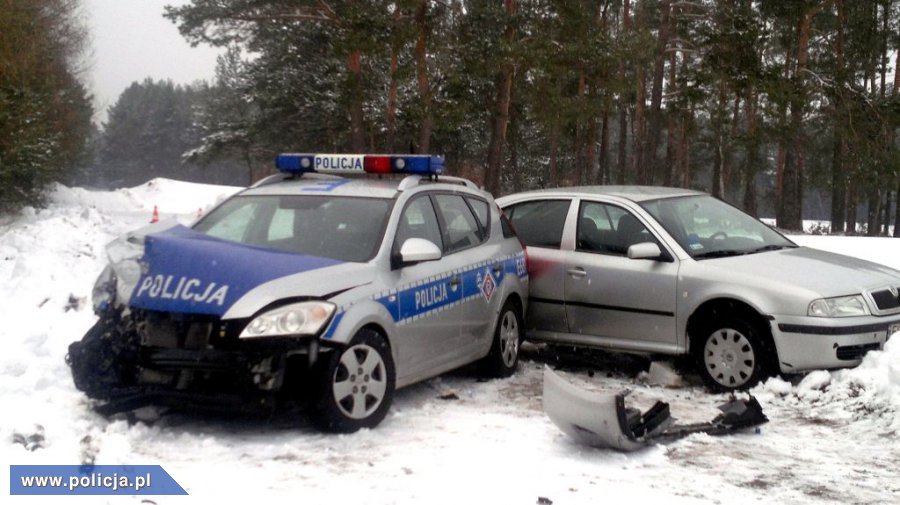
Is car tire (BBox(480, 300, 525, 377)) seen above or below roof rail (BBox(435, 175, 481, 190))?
below

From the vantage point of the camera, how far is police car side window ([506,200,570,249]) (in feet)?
28.6

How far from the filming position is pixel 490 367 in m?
7.73

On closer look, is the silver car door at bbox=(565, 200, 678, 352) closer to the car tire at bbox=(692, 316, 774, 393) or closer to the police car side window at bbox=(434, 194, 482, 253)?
the car tire at bbox=(692, 316, 774, 393)

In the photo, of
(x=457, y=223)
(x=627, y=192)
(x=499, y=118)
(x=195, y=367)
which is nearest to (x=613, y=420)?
(x=195, y=367)

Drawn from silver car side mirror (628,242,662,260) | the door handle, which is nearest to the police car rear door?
the door handle

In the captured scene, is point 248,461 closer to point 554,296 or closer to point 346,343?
point 346,343

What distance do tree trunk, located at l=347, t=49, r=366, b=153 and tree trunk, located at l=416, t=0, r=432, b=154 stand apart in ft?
5.28

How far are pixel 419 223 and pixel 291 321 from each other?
68.8 inches

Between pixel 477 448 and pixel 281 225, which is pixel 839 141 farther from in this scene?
pixel 477 448

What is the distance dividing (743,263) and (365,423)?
3.59 meters

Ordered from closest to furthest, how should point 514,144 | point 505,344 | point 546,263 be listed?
point 505,344, point 546,263, point 514,144

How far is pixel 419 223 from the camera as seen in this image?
6863 mm

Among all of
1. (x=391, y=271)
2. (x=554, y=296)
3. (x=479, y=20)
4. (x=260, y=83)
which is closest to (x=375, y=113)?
(x=260, y=83)

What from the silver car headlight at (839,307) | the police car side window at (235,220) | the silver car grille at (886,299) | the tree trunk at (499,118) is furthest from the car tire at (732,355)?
the tree trunk at (499,118)
